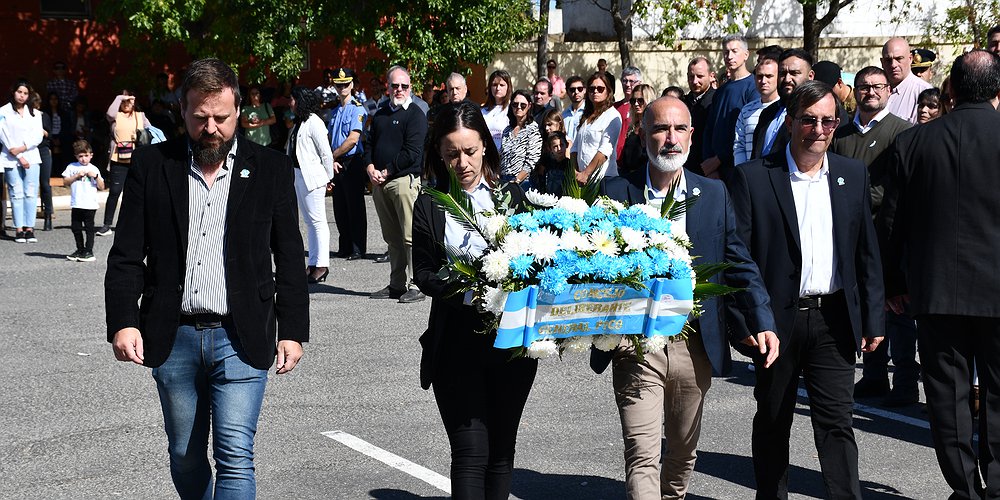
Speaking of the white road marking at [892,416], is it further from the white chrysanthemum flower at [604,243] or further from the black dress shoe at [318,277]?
the black dress shoe at [318,277]

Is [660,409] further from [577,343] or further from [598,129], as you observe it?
[598,129]

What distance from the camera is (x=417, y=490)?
5.93 metres

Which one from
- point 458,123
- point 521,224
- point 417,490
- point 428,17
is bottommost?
point 417,490

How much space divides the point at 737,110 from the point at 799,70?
1.58 meters

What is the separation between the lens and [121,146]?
16.8m

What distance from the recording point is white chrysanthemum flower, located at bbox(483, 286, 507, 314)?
4211 millimetres

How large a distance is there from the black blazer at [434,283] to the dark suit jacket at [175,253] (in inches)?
20.9

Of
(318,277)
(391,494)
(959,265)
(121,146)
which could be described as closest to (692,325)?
(959,265)

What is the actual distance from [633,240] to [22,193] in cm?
1395

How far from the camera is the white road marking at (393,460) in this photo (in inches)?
239

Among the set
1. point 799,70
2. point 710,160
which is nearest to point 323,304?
point 710,160

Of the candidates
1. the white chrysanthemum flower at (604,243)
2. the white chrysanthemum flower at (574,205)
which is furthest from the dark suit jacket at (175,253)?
the white chrysanthemum flower at (604,243)

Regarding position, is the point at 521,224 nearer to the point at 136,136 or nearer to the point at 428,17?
the point at 136,136

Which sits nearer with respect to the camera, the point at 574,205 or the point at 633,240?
the point at 633,240
